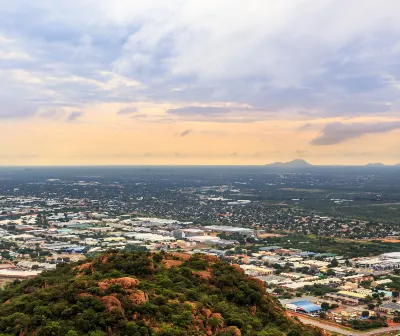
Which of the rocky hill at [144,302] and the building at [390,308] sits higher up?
the rocky hill at [144,302]

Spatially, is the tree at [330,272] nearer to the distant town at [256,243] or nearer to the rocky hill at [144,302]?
the distant town at [256,243]

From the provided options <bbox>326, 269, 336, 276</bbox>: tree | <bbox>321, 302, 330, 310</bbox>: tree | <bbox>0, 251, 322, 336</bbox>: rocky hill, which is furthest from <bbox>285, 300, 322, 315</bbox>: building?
<bbox>0, 251, 322, 336</bbox>: rocky hill

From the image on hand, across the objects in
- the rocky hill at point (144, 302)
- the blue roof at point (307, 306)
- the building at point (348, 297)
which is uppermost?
the rocky hill at point (144, 302)

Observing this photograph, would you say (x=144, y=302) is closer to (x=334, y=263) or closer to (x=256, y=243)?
(x=334, y=263)

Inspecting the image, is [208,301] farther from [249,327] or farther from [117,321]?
[117,321]

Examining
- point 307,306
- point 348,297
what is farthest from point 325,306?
point 348,297

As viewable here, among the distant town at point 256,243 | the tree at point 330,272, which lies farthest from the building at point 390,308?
the tree at point 330,272
